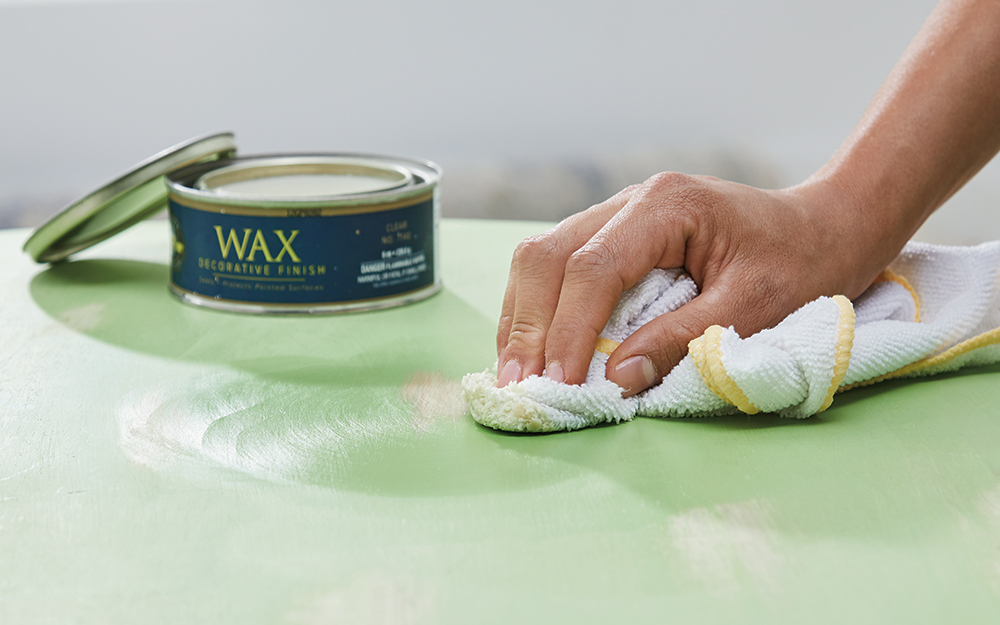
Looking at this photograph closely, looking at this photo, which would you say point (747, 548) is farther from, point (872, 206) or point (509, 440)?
point (872, 206)

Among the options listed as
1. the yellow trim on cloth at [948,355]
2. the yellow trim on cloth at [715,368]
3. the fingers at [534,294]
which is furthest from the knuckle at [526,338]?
the yellow trim on cloth at [948,355]

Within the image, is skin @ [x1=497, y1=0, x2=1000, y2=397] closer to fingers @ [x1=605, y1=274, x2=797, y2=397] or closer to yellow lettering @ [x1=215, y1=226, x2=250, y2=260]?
fingers @ [x1=605, y1=274, x2=797, y2=397]

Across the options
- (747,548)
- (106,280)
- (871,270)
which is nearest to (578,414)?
(747,548)

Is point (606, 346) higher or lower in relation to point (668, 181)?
lower

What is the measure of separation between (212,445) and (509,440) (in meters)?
0.21

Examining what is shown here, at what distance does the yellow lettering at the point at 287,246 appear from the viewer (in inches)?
36.1

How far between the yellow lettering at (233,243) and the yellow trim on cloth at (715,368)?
0.51 metres

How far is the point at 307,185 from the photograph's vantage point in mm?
1043

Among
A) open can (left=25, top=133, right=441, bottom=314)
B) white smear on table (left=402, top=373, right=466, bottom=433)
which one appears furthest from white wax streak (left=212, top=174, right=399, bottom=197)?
white smear on table (left=402, top=373, right=466, bottom=433)

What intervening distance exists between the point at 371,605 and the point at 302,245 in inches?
22.2

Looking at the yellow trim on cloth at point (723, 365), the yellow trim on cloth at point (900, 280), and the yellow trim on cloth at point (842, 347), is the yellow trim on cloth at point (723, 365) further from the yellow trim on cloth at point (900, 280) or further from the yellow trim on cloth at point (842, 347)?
the yellow trim on cloth at point (900, 280)

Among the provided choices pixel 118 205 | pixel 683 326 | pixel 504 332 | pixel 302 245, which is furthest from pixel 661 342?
pixel 118 205

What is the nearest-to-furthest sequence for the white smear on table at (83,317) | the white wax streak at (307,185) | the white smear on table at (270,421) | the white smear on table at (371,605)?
the white smear on table at (371,605), the white smear on table at (270,421), the white smear on table at (83,317), the white wax streak at (307,185)

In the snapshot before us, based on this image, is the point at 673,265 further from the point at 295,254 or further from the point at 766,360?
the point at 295,254
